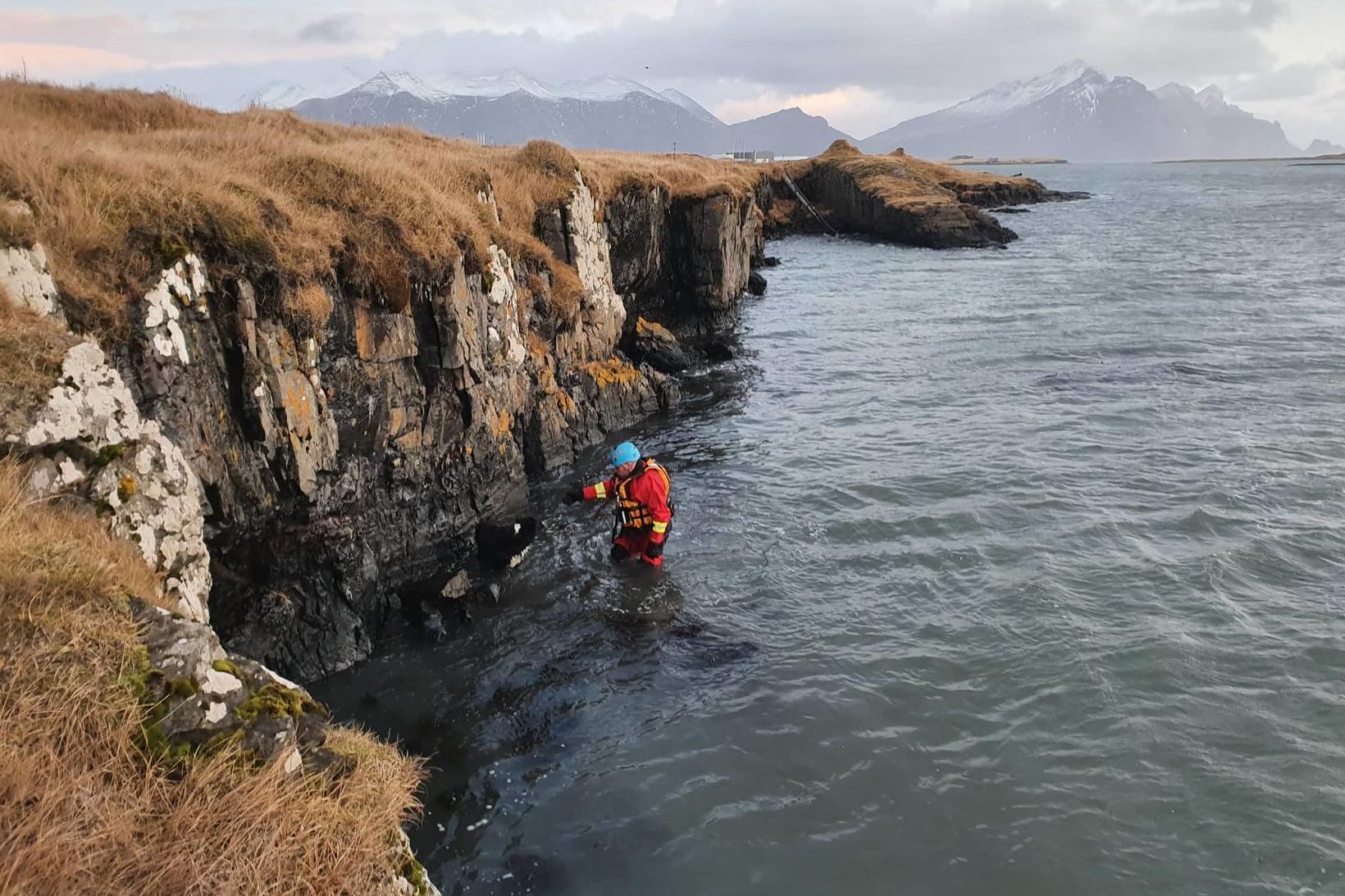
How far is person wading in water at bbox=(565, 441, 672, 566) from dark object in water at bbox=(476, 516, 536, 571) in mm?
1444

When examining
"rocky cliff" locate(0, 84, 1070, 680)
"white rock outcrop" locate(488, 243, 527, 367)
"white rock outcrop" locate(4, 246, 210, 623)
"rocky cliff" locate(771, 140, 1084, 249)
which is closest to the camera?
"white rock outcrop" locate(4, 246, 210, 623)

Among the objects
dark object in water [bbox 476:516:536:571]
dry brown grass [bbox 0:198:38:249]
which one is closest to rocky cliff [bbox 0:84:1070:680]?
dry brown grass [bbox 0:198:38:249]

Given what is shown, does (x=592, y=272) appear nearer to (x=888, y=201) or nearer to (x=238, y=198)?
(x=238, y=198)

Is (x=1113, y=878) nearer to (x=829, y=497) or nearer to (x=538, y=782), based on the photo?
(x=538, y=782)

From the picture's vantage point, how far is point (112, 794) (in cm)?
472

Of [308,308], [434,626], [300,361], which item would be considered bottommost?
[434,626]

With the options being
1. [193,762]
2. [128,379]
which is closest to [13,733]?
[193,762]

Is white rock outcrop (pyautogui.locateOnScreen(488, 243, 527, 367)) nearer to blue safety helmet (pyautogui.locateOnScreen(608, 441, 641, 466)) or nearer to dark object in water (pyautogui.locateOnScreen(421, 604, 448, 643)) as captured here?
blue safety helmet (pyautogui.locateOnScreen(608, 441, 641, 466))

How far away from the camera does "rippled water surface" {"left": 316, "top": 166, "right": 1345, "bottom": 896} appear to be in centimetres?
861

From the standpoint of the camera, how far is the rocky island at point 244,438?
16.3 ft

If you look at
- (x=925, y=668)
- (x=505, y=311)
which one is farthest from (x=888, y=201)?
(x=925, y=668)

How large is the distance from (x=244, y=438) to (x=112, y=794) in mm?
7260

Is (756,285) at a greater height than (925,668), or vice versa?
(756,285)

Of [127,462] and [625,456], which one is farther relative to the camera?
[625,456]
